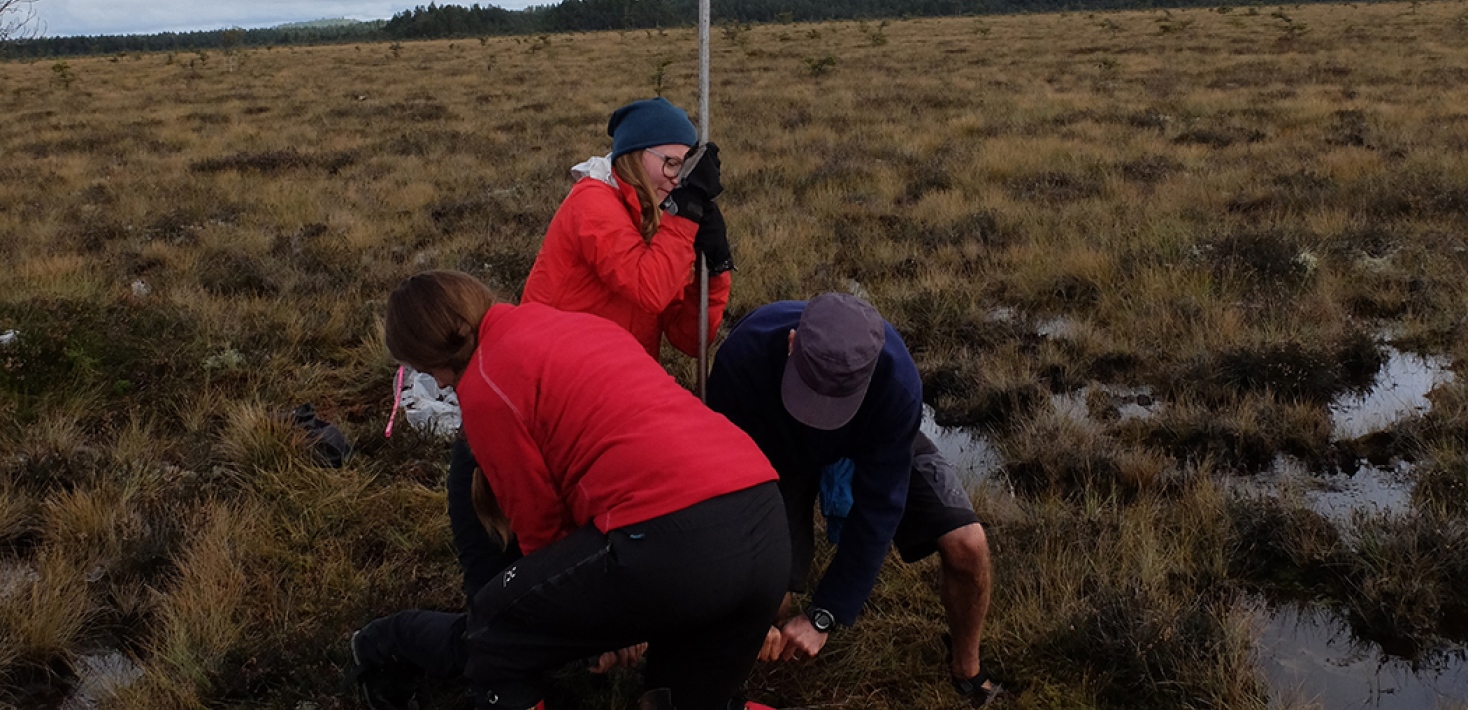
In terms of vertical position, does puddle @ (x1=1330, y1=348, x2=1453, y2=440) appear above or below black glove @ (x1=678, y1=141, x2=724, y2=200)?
below

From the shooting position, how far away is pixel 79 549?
3561 mm

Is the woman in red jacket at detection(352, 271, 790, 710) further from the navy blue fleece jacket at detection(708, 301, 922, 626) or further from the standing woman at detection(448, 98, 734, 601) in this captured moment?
the standing woman at detection(448, 98, 734, 601)

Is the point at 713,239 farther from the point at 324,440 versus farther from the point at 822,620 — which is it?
the point at 324,440

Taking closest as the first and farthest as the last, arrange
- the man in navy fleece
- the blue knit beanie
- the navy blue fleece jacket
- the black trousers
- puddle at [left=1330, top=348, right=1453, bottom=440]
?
the black trousers, the man in navy fleece, the navy blue fleece jacket, the blue knit beanie, puddle at [left=1330, top=348, right=1453, bottom=440]

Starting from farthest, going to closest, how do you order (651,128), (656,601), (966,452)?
(966,452)
(651,128)
(656,601)

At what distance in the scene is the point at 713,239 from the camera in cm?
319

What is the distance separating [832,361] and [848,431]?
0.42 m

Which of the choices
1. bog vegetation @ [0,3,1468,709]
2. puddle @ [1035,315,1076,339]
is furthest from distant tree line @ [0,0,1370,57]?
puddle @ [1035,315,1076,339]

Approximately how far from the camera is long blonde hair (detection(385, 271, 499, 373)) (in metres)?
2.26

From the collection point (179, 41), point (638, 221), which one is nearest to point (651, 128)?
point (638, 221)

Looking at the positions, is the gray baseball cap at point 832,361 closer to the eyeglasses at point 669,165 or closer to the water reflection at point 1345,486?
the eyeglasses at point 669,165

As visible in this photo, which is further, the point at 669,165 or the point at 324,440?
the point at 324,440

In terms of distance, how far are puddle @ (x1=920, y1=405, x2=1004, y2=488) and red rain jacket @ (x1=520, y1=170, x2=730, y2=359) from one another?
1.71 metres

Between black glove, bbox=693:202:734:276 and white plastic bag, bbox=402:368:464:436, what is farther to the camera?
white plastic bag, bbox=402:368:464:436
